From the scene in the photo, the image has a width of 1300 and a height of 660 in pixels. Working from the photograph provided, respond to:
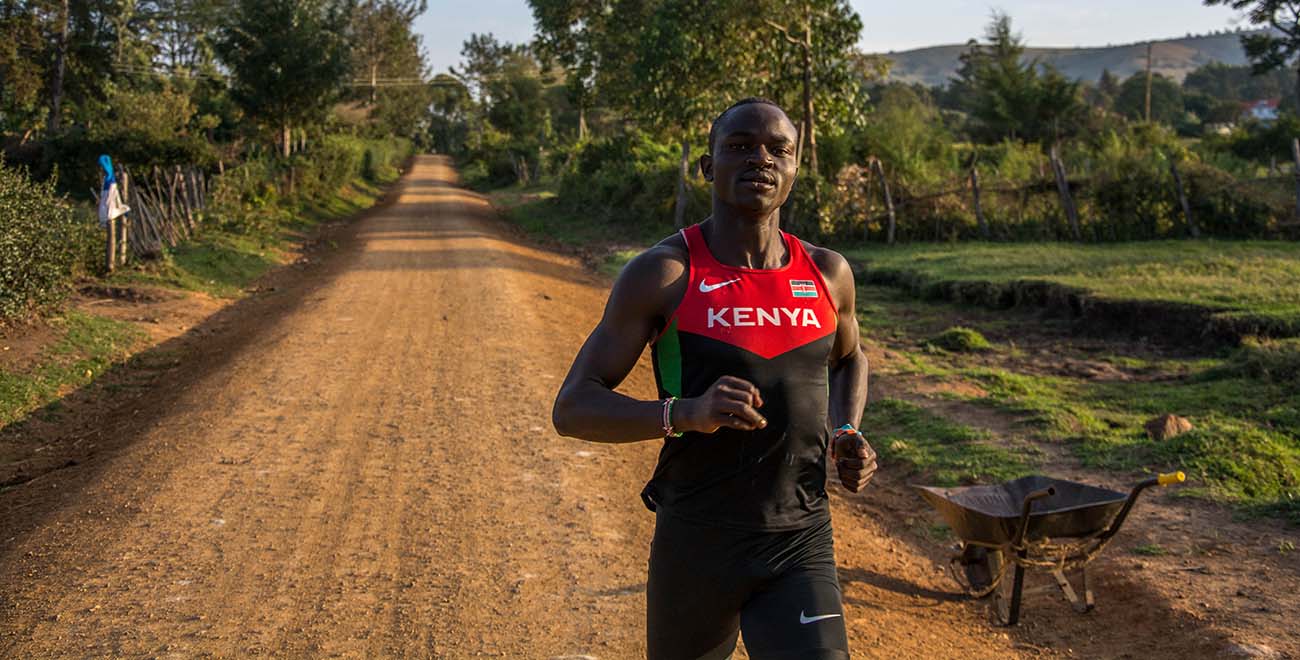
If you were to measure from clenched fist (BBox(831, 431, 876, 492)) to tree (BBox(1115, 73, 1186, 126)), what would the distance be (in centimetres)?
5592

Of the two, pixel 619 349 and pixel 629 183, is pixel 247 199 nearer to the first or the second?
pixel 629 183

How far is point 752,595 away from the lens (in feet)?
8.43

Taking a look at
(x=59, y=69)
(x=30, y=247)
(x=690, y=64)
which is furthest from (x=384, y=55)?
(x=30, y=247)

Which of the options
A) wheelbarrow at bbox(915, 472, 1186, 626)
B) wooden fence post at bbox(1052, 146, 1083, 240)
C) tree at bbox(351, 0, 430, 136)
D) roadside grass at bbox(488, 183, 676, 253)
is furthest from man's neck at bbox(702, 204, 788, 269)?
tree at bbox(351, 0, 430, 136)

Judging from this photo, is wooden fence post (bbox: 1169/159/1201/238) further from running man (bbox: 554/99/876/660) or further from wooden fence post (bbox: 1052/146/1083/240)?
running man (bbox: 554/99/876/660)

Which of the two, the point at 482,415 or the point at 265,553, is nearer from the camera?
the point at 265,553

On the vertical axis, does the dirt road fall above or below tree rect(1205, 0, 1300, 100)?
below

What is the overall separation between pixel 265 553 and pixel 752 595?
126 inches

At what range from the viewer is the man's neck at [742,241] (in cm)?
259

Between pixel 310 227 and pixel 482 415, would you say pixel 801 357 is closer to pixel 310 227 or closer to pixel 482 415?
pixel 482 415

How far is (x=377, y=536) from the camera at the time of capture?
208 inches

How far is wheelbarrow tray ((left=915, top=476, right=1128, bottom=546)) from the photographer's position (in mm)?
4684

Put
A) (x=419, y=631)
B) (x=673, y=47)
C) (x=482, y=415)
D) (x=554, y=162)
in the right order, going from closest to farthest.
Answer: (x=419, y=631)
(x=482, y=415)
(x=673, y=47)
(x=554, y=162)

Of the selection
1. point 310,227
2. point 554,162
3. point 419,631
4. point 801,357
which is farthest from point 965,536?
point 554,162
